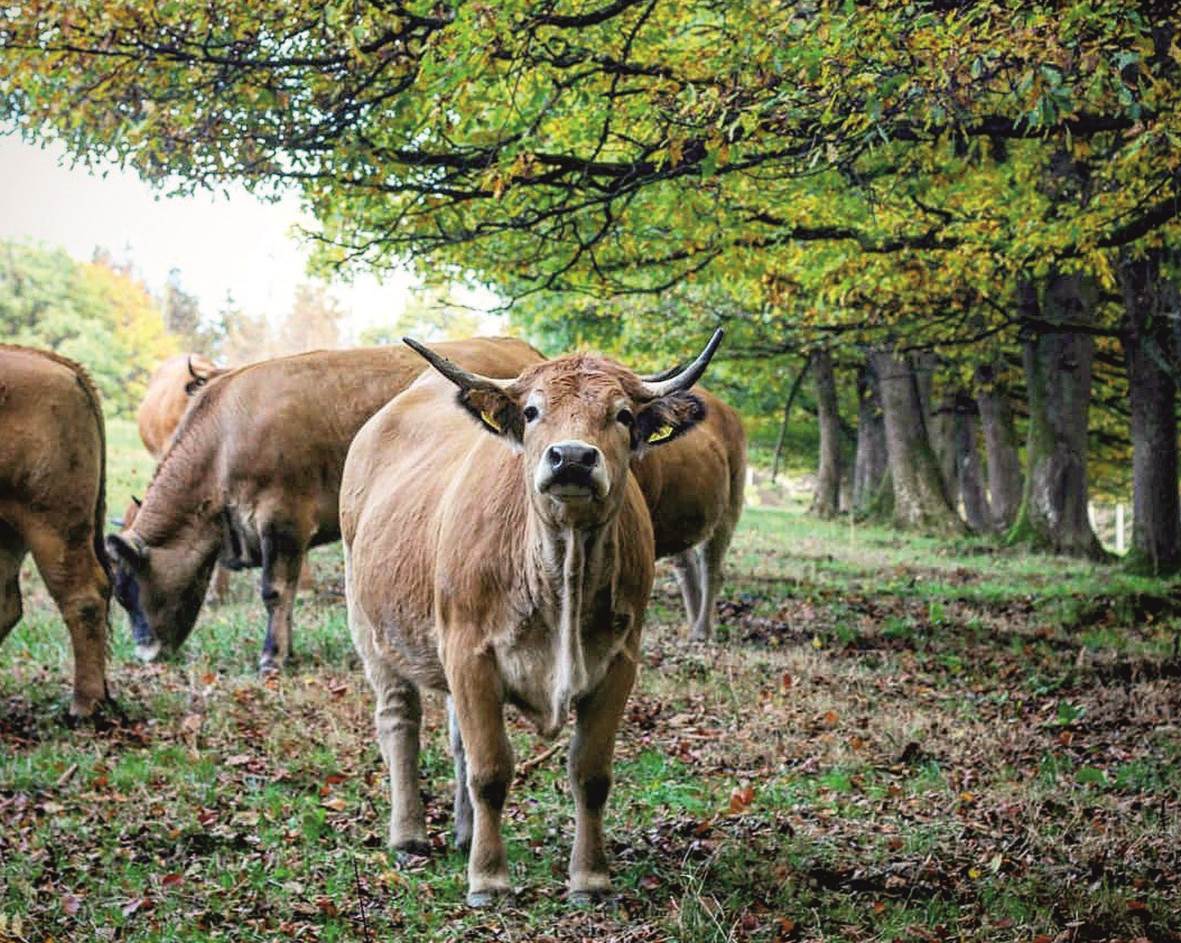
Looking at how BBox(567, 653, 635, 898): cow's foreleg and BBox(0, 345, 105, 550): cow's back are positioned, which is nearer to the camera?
BBox(567, 653, 635, 898): cow's foreleg

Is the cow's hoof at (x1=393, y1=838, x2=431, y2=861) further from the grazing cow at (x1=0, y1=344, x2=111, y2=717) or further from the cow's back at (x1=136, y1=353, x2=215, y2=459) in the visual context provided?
the cow's back at (x1=136, y1=353, x2=215, y2=459)

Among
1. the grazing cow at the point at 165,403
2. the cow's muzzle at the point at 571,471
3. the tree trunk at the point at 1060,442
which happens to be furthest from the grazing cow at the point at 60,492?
the tree trunk at the point at 1060,442

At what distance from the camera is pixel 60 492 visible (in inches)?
348

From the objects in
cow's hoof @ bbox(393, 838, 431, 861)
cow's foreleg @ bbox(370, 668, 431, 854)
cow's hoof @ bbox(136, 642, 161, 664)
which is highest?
cow's foreleg @ bbox(370, 668, 431, 854)

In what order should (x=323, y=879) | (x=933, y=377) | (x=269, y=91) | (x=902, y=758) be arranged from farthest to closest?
(x=933, y=377) → (x=269, y=91) → (x=902, y=758) → (x=323, y=879)

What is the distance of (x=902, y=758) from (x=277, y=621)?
4.93 metres

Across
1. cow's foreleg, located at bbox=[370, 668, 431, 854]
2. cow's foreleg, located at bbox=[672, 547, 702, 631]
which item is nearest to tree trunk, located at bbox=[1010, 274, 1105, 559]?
cow's foreleg, located at bbox=[672, 547, 702, 631]

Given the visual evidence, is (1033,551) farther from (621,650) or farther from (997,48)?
(621,650)

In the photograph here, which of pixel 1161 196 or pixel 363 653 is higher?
pixel 1161 196

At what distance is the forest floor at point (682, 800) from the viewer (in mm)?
5551

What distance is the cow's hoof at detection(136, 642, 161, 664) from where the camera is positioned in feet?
36.2

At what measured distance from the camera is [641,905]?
5.62 m

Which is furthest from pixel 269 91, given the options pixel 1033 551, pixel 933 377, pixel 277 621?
pixel 933 377

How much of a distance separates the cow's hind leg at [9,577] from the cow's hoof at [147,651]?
5.91 feet
